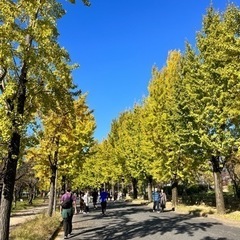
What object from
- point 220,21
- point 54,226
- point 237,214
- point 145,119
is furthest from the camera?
point 145,119

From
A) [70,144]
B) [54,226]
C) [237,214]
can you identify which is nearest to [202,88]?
[237,214]

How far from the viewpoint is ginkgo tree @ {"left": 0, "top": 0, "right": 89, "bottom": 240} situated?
12.0 metres

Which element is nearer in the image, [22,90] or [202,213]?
[22,90]

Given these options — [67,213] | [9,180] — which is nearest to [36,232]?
[67,213]

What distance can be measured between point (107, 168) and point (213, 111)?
42.7m

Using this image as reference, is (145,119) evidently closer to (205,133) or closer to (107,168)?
(205,133)

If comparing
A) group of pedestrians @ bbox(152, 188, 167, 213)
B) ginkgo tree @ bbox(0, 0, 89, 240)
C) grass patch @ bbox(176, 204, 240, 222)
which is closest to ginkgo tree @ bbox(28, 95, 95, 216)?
group of pedestrians @ bbox(152, 188, 167, 213)

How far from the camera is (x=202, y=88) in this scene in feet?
80.4

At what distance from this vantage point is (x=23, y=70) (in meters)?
13.2

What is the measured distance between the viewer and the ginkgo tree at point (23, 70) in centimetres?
1203

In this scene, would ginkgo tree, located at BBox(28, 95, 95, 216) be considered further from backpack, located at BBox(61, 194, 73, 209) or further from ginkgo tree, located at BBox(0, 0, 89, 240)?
ginkgo tree, located at BBox(0, 0, 89, 240)

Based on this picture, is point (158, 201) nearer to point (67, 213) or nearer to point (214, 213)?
point (214, 213)

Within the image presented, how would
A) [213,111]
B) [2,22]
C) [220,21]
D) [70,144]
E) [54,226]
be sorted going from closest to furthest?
[2,22] < [54,226] < [213,111] < [220,21] < [70,144]

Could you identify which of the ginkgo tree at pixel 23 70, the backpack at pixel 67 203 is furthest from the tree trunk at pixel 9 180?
the backpack at pixel 67 203
